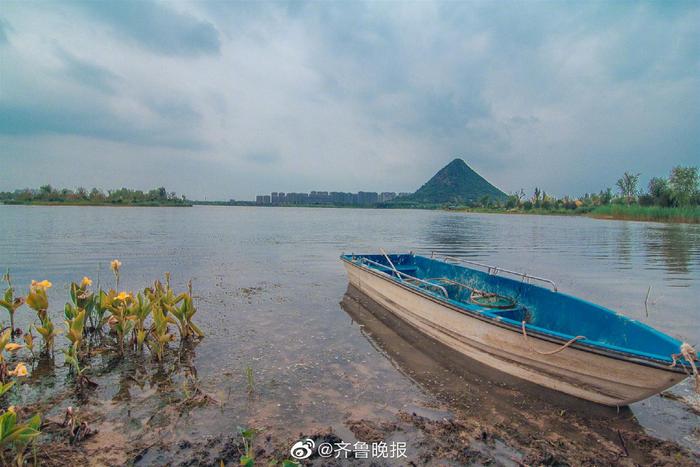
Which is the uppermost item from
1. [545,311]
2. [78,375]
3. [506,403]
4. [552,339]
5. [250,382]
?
[552,339]

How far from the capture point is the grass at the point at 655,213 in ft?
171

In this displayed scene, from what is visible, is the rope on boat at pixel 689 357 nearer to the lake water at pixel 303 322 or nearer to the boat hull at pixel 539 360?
the boat hull at pixel 539 360

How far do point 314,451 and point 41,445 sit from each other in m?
3.25

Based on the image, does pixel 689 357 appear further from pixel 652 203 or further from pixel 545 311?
pixel 652 203

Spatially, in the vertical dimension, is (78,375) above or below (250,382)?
→ above

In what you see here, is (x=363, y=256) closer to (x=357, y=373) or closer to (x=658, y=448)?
(x=357, y=373)

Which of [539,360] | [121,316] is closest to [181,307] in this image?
[121,316]

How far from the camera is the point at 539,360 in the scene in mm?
5945

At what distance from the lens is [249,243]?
28.4 meters

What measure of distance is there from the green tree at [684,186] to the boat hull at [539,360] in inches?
2929

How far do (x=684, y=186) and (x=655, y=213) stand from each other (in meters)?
9.88

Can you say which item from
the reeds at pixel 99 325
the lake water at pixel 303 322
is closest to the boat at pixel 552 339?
the lake water at pixel 303 322

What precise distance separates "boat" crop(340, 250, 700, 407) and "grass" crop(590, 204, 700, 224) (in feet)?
204

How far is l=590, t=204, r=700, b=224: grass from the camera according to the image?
2056 inches
